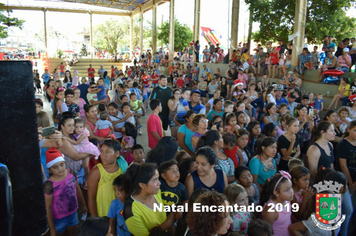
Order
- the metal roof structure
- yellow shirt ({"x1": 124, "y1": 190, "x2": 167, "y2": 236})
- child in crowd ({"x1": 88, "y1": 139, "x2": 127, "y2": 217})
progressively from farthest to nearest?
the metal roof structure < child in crowd ({"x1": 88, "y1": 139, "x2": 127, "y2": 217}) < yellow shirt ({"x1": 124, "y1": 190, "x2": 167, "y2": 236})

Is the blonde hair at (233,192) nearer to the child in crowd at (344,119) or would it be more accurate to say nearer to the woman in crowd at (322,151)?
the woman in crowd at (322,151)

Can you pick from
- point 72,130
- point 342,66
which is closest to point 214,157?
point 72,130

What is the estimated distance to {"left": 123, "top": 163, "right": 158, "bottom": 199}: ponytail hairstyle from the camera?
2.29m

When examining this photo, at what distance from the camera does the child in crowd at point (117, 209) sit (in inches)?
99.3

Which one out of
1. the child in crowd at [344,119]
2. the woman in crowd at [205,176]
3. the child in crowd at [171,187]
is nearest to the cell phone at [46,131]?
the child in crowd at [171,187]

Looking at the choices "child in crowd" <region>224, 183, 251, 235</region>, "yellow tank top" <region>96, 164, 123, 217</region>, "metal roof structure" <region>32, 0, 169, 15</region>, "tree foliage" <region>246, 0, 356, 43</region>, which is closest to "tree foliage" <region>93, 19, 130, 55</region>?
"metal roof structure" <region>32, 0, 169, 15</region>

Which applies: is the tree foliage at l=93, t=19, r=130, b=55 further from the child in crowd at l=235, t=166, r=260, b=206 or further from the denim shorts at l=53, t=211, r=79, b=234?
the child in crowd at l=235, t=166, r=260, b=206

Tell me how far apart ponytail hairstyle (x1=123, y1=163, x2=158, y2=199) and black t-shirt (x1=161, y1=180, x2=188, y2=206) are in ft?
0.96

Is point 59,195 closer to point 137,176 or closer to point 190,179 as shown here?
point 137,176

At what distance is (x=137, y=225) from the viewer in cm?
214

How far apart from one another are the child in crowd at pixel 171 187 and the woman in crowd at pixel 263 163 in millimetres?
1150

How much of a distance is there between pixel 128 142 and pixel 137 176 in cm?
235

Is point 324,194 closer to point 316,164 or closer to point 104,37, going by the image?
point 316,164

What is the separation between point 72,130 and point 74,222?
120cm
